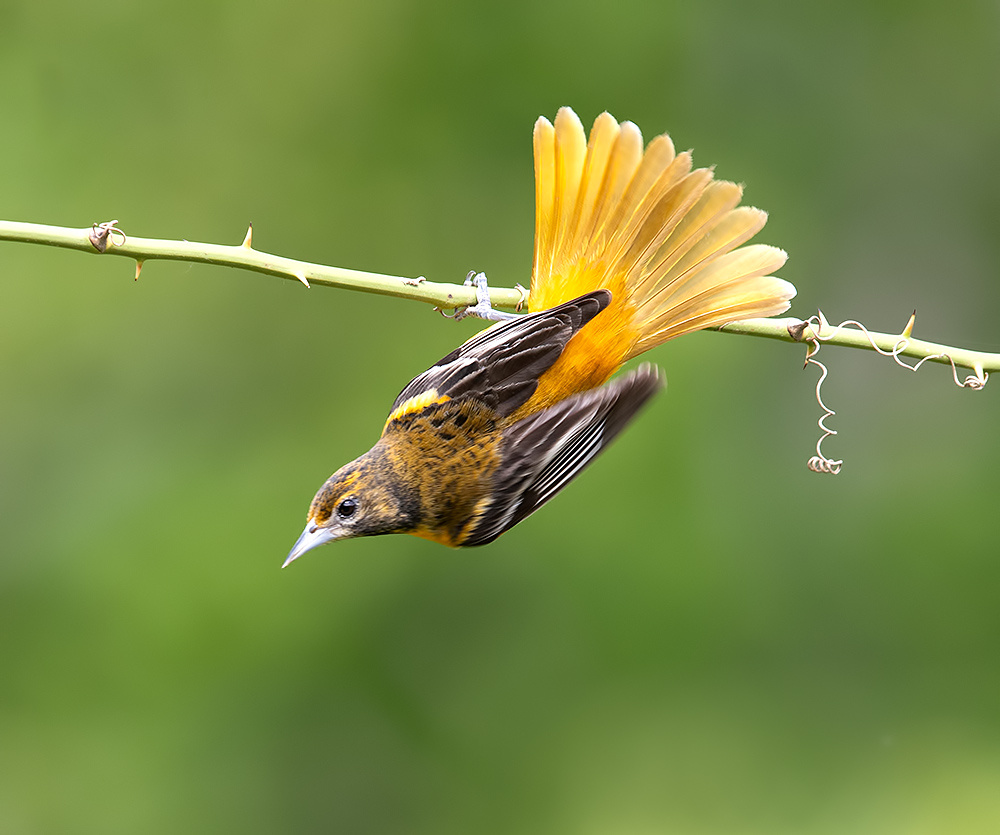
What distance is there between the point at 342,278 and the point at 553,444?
87 cm

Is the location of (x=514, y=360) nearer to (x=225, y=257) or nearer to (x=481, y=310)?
(x=481, y=310)

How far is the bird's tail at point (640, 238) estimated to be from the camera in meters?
3.13

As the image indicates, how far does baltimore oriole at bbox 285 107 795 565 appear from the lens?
3078mm

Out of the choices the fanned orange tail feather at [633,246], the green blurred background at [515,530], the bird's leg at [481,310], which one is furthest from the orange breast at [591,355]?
the green blurred background at [515,530]

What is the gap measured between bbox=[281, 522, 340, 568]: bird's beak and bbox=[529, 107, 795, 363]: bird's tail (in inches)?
35.5

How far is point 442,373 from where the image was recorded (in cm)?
321

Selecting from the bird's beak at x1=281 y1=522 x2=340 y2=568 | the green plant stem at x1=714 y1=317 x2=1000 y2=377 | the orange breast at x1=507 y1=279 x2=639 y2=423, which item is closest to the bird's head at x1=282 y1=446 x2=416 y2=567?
the bird's beak at x1=281 y1=522 x2=340 y2=568

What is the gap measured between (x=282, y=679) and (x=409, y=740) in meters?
0.88

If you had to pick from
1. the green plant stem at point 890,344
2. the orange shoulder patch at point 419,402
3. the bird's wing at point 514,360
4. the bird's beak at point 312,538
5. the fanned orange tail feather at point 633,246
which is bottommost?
the bird's beak at point 312,538

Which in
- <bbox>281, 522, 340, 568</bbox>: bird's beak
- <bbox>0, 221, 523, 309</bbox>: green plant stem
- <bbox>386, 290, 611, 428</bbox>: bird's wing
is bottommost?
<bbox>281, 522, 340, 568</bbox>: bird's beak

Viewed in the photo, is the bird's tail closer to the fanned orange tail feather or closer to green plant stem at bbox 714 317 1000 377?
the fanned orange tail feather

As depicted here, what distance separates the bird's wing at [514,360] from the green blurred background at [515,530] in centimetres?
346

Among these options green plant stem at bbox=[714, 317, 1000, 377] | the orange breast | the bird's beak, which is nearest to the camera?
green plant stem at bbox=[714, 317, 1000, 377]

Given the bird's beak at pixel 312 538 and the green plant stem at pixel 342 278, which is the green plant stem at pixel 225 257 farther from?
the bird's beak at pixel 312 538
